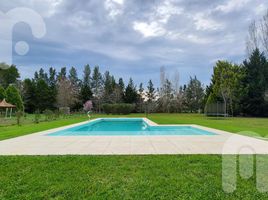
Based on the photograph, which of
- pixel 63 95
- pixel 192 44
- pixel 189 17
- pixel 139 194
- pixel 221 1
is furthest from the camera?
pixel 63 95

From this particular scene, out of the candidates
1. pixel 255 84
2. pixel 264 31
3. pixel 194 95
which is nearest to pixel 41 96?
pixel 194 95

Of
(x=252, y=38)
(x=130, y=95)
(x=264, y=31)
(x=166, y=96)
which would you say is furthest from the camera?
(x=130, y=95)

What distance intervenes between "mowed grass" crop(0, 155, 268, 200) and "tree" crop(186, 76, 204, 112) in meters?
35.9

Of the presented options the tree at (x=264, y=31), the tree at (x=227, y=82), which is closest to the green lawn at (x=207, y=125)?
the tree at (x=227, y=82)

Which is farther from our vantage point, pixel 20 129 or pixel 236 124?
pixel 236 124

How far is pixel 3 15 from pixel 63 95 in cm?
3257

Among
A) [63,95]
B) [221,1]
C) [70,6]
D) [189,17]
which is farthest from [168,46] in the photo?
[63,95]

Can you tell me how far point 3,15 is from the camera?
5.46m

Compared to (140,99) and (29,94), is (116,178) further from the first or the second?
(29,94)

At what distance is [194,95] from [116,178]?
38.2 metres

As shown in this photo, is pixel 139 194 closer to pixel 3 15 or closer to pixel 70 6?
pixel 3 15

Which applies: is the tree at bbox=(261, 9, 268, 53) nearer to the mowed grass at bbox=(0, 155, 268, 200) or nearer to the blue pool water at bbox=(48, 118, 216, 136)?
the blue pool water at bbox=(48, 118, 216, 136)

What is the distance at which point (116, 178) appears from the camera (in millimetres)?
3828

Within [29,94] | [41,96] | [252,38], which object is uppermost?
[252,38]
